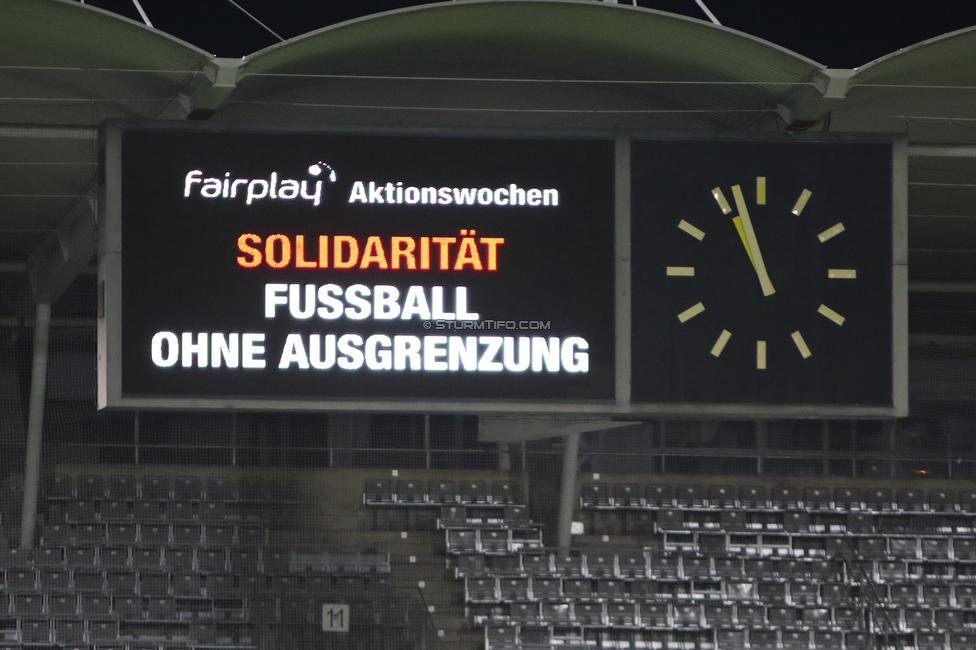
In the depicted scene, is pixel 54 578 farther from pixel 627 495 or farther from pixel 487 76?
pixel 487 76

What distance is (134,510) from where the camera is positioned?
16.2 metres

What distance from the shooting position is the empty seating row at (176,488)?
16.1m

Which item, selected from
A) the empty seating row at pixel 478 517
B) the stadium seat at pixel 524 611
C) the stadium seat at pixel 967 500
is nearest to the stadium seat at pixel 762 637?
the stadium seat at pixel 524 611

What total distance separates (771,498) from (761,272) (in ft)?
36.5

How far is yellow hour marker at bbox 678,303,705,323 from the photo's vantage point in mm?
6832

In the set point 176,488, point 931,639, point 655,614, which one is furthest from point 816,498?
point 176,488

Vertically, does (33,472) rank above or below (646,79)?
below

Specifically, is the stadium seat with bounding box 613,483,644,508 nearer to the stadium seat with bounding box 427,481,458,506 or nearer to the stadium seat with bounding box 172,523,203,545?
the stadium seat with bounding box 427,481,458,506

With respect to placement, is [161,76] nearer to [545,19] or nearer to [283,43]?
[283,43]

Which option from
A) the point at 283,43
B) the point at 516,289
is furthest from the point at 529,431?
the point at 283,43

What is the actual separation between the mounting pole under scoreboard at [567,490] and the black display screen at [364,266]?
844 cm

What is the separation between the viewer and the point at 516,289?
6.76 meters

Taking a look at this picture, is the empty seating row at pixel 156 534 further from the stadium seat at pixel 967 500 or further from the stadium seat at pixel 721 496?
the stadium seat at pixel 967 500

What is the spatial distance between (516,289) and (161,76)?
2395 millimetres
